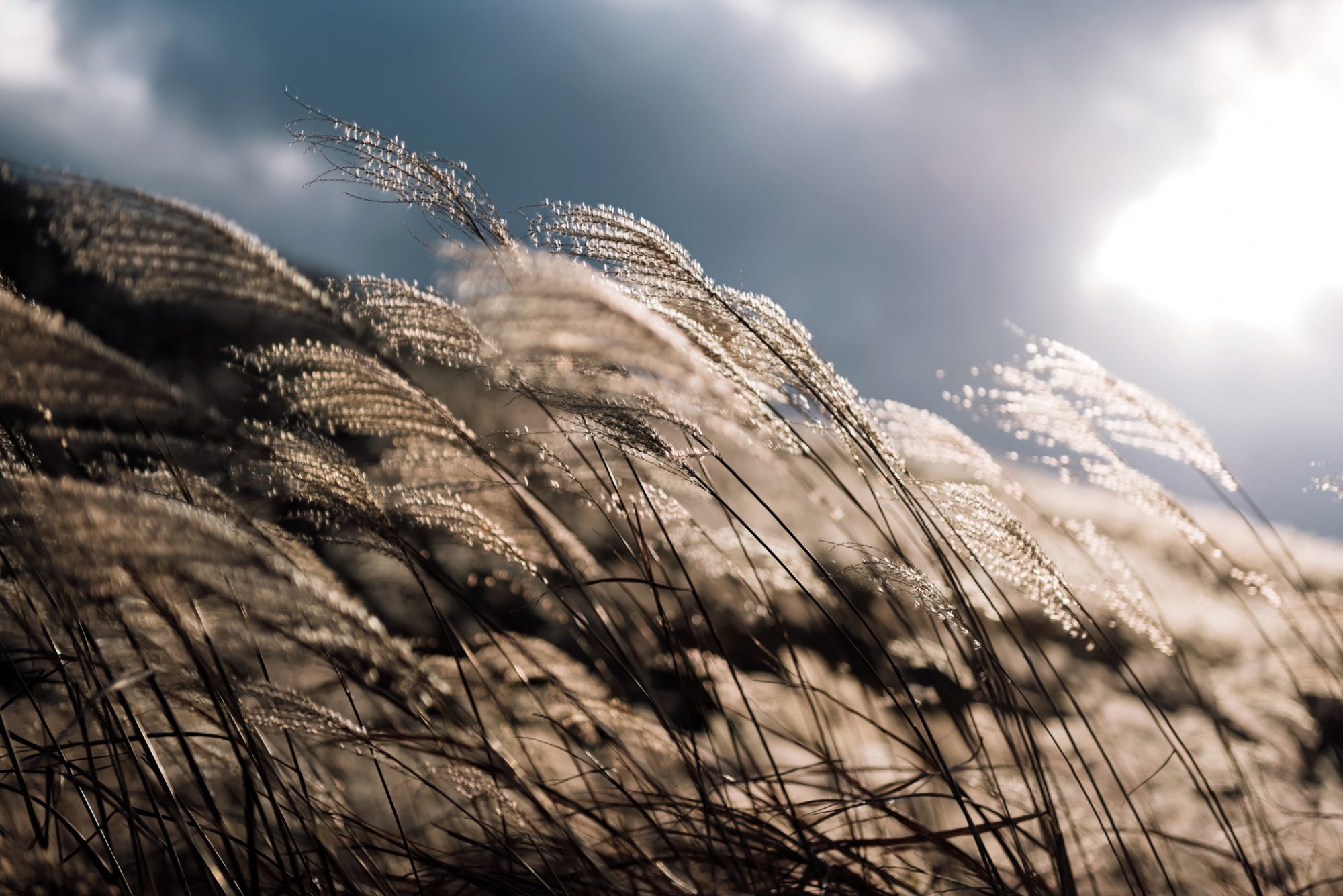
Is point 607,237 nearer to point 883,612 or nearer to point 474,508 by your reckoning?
point 474,508

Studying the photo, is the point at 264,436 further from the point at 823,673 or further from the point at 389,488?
the point at 823,673

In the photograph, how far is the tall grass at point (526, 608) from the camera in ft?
3.37

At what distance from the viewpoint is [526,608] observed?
160 centimetres

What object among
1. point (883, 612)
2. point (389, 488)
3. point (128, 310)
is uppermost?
point (128, 310)

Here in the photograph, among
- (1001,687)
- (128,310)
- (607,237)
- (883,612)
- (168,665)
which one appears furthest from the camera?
(128,310)

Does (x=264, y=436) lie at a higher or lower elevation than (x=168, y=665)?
higher

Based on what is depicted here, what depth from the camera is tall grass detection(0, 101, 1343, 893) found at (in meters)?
1.03

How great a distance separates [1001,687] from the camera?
1.30 meters

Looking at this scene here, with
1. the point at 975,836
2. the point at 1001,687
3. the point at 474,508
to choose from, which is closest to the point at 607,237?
the point at 474,508

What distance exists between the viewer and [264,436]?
1.50m

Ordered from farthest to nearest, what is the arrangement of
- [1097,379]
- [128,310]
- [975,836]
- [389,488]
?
[128,310], [1097,379], [389,488], [975,836]

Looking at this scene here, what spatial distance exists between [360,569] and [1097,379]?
1.85 metres

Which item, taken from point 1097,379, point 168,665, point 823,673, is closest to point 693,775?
point 168,665

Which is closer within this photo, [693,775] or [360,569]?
[693,775]
